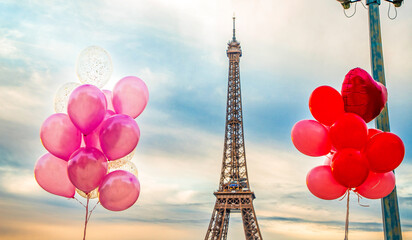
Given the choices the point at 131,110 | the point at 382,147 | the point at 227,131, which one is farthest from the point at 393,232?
the point at 227,131

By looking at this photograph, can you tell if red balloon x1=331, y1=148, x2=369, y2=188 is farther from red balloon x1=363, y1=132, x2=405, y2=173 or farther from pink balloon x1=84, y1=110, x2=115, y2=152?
pink balloon x1=84, y1=110, x2=115, y2=152

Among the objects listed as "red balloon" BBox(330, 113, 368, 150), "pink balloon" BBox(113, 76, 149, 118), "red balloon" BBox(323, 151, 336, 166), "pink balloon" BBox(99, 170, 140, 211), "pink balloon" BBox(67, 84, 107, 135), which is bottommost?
"pink balloon" BBox(99, 170, 140, 211)

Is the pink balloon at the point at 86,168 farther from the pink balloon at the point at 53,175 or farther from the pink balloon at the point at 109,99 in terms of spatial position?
the pink balloon at the point at 109,99

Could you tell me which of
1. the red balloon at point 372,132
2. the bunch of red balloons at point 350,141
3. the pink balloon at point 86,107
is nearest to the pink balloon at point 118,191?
the pink balloon at point 86,107

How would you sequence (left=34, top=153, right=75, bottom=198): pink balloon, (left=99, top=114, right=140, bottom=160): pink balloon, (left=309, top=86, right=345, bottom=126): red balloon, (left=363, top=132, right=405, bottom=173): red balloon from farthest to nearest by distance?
(left=34, top=153, right=75, bottom=198): pink balloon
(left=99, top=114, right=140, bottom=160): pink balloon
(left=309, top=86, right=345, bottom=126): red balloon
(left=363, top=132, right=405, bottom=173): red balloon

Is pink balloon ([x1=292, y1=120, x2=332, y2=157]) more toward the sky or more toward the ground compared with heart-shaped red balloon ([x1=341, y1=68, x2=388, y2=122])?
more toward the ground

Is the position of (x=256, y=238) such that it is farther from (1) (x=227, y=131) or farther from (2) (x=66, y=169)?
(2) (x=66, y=169)

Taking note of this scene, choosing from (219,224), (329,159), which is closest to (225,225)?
(219,224)

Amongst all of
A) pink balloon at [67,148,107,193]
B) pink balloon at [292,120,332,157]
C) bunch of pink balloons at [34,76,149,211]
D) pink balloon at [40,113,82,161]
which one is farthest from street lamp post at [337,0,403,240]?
pink balloon at [40,113,82,161]
